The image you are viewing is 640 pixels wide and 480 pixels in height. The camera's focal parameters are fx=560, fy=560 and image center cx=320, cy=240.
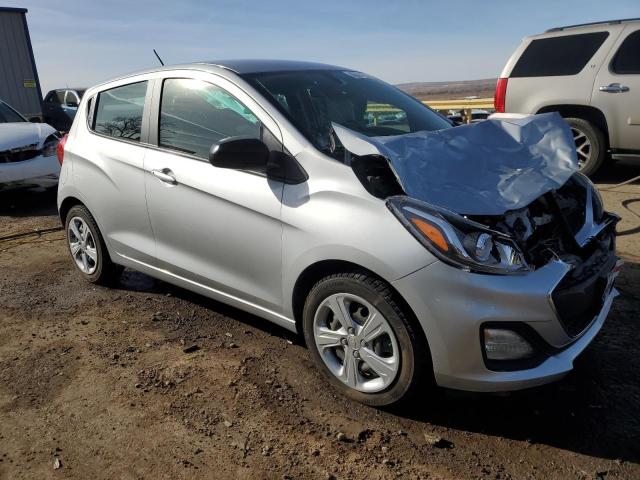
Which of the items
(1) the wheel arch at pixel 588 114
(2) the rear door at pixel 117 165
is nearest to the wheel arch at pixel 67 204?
(2) the rear door at pixel 117 165

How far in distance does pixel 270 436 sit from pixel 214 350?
3.19 ft

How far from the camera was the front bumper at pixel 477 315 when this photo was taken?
7.75 ft

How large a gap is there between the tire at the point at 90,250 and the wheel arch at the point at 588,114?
19.2 ft

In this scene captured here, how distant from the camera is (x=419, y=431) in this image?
2650 millimetres

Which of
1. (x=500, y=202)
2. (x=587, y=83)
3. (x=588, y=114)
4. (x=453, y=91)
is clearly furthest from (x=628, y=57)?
(x=453, y=91)

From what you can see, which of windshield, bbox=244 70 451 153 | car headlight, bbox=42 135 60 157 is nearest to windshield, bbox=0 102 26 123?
Result: car headlight, bbox=42 135 60 157

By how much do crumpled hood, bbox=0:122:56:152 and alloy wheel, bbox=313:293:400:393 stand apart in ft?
21.1

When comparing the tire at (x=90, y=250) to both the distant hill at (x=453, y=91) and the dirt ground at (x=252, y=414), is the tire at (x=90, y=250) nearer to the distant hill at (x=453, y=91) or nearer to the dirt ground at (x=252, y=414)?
the dirt ground at (x=252, y=414)

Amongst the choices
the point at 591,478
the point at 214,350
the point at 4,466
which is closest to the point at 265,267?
the point at 214,350

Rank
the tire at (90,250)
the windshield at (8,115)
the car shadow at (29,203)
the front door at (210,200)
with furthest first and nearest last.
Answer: the windshield at (8,115), the car shadow at (29,203), the tire at (90,250), the front door at (210,200)

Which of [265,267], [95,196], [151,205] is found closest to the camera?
[265,267]

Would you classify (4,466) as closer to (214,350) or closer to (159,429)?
(159,429)

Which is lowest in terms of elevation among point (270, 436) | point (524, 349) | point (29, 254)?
point (29, 254)

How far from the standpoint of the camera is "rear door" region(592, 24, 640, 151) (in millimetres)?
7035
